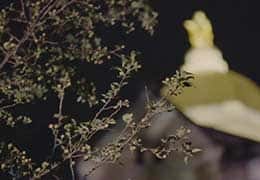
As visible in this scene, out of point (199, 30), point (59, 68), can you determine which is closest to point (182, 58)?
point (199, 30)

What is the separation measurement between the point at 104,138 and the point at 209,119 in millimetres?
812

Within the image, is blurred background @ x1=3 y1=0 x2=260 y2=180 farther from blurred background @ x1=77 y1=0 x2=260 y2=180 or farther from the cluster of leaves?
the cluster of leaves

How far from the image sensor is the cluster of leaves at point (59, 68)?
2775 millimetres

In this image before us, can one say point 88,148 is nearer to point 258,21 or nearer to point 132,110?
point 132,110

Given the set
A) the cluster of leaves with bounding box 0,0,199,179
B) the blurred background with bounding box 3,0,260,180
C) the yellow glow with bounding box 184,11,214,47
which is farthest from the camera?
the yellow glow with bounding box 184,11,214,47

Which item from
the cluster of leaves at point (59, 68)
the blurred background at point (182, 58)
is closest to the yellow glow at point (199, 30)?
the blurred background at point (182, 58)

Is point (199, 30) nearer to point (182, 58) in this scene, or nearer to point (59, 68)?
point (182, 58)

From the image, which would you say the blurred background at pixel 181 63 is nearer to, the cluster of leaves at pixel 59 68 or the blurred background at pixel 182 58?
the blurred background at pixel 182 58

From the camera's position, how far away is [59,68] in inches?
118

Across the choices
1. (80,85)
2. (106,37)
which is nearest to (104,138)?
(106,37)

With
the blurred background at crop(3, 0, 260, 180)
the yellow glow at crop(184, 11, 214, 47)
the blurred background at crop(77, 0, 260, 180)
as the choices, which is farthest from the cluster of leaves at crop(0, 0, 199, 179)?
the yellow glow at crop(184, 11, 214, 47)

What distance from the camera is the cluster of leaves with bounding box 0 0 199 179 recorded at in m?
2.78

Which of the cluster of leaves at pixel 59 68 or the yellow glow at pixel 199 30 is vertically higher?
the cluster of leaves at pixel 59 68

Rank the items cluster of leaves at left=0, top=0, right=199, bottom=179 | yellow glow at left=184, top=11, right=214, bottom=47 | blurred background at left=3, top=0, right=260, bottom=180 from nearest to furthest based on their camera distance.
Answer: cluster of leaves at left=0, top=0, right=199, bottom=179 → blurred background at left=3, top=0, right=260, bottom=180 → yellow glow at left=184, top=11, right=214, bottom=47
